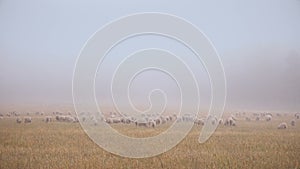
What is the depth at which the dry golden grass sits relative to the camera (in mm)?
4562

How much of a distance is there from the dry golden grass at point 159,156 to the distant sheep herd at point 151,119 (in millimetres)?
46

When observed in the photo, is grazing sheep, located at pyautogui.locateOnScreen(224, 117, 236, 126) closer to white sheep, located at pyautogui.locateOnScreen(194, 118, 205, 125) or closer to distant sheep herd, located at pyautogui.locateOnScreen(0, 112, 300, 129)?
distant sheep herd, located at pyautogui.locateOnScreen(0, 112, 300, 129)

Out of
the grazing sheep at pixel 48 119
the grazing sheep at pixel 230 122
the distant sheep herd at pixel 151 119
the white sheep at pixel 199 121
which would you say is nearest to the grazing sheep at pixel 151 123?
the distant sheep herd at pixel 151 119

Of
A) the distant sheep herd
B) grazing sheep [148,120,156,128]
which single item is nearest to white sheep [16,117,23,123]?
the distant sheep herd

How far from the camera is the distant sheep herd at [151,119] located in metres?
4.67

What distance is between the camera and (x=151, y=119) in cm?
468

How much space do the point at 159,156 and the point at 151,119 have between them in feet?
1.10

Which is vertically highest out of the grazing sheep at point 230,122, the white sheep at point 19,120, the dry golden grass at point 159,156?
the white sheep at point 19,120

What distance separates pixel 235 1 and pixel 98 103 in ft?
5.08

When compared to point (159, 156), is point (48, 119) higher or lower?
higher

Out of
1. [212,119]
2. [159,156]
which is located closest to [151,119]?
[159,156]

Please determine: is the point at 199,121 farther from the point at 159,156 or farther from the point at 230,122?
the point at 159,156

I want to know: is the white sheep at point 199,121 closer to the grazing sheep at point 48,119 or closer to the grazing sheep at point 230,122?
the grazing sheep at point 230,122

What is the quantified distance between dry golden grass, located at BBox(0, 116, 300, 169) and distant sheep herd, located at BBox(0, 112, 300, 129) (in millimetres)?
46
